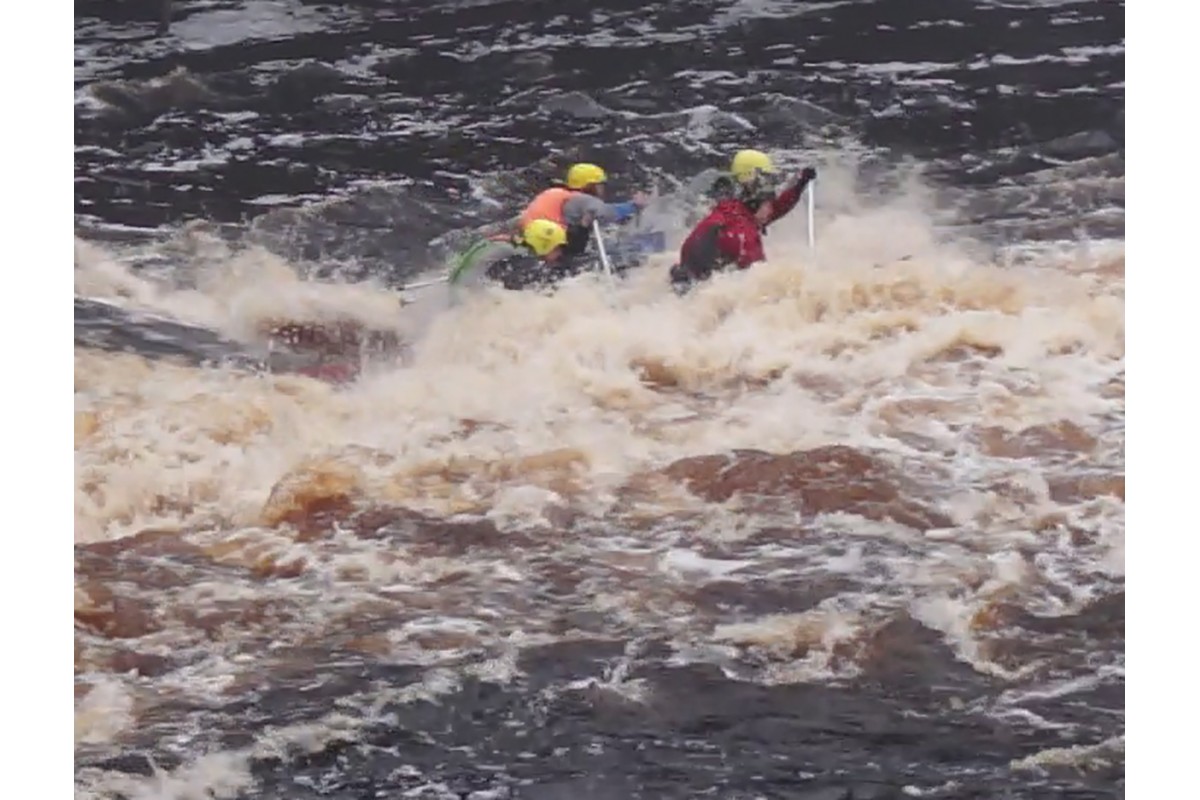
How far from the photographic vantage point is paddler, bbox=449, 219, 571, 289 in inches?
101

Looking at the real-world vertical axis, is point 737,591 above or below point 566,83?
below

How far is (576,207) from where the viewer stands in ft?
8.49

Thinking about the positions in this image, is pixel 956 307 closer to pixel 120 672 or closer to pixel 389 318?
pixel 389 318

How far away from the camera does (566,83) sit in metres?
2.63

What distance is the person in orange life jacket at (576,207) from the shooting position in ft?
8.48

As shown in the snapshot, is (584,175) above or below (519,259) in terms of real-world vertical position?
above

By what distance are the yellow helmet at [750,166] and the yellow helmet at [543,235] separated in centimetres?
35

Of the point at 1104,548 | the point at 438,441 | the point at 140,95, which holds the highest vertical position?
the point at 140,95

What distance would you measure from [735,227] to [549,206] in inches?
14.3

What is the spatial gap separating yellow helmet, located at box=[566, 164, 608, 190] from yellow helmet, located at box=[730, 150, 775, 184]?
0.26 m

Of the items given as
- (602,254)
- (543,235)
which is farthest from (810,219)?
(543,235)

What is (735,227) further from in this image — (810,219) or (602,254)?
(602,254)

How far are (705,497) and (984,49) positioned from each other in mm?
1017

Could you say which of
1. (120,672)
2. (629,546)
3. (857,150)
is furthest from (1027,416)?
(120,672)
